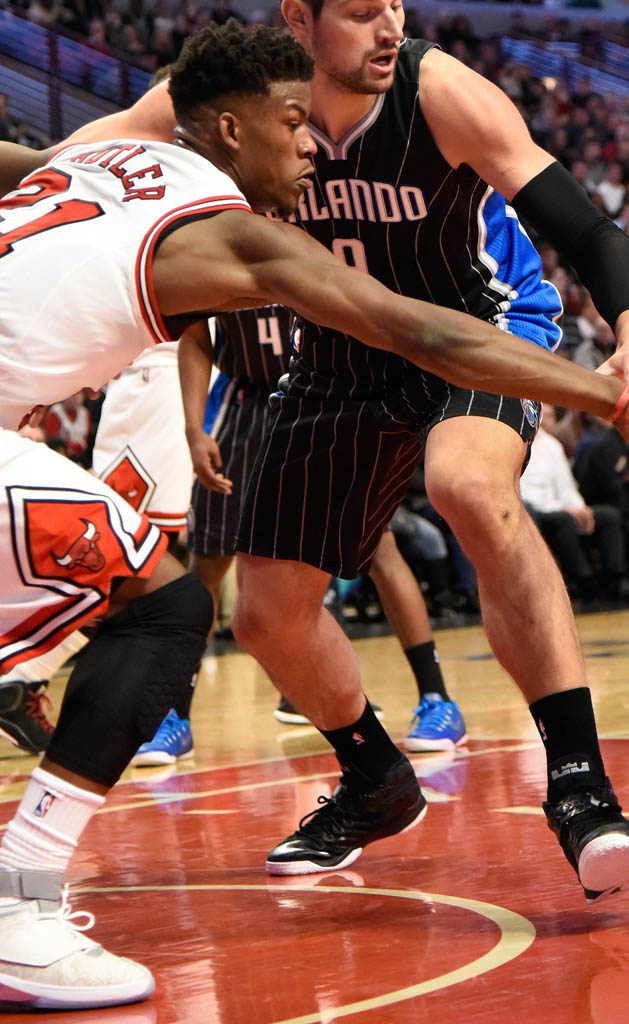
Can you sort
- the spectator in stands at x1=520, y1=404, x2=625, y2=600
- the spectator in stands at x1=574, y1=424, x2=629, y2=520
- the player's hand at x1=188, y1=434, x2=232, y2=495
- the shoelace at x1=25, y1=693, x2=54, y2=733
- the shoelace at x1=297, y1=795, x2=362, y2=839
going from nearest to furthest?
the shoelace at x1=297, y1=795, x2=362, y2=839, the player's hand at x1=188, y1=434, x2=232, y2=495, the shoelace at x1=25, y1=693, x2=54, y2=733, the spectator in stands at x1=520, y1=404, x2=625, y2=600, the spectator in stands at x1=574, y1=424, x2=629, y2=520

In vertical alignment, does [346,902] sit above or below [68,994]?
below

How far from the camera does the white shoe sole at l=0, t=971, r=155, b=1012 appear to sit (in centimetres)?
221

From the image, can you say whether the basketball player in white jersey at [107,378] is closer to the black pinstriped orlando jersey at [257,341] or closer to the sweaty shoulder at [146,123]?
the sweaty shoulder at [146,123]

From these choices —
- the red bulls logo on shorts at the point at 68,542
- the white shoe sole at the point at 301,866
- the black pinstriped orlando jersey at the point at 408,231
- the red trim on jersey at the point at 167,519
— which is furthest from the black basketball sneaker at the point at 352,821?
the red trim on jersey at the point at 167,519

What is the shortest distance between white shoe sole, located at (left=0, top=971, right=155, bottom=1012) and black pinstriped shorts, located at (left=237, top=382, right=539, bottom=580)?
A: 124 cm

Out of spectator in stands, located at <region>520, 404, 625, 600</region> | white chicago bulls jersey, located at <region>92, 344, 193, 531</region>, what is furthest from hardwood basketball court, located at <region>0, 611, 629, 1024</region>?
spectator in stands, located at <region>520, 404, 625, 600</region>

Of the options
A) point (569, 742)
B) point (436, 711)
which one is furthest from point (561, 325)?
point (569, 742)

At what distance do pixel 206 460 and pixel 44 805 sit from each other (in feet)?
7.62

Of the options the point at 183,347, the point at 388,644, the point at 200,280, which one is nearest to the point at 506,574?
the point at 200,280

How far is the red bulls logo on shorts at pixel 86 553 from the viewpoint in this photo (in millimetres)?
2219

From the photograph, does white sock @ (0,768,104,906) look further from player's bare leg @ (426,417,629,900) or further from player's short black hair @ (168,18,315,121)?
player's short black hair @ (168,18,315,121)

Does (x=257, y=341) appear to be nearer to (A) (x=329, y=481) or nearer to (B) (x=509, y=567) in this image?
(A) (x=329, y=481)

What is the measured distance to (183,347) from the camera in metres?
4.60

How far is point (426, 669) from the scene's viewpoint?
4922 millimetres
